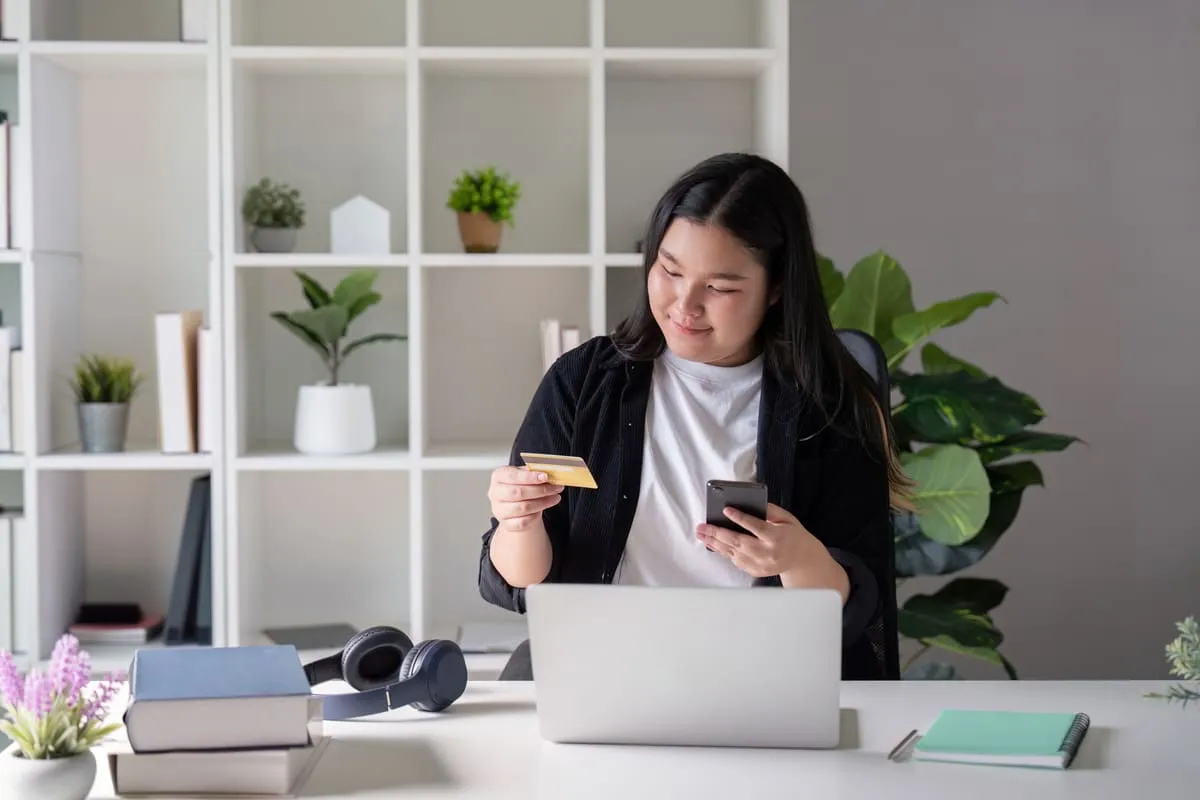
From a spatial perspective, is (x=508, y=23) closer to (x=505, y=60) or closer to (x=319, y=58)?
(x=505, y=60)

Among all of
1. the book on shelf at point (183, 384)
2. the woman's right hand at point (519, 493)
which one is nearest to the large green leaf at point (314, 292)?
the book on shelf at point (183, 384)

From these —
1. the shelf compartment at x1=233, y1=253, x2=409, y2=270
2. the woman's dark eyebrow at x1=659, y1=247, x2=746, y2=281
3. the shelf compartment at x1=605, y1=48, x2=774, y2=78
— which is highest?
the shelf compartment at x1=605, y1=48, x2=774, y2=78

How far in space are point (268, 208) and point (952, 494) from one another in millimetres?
1546

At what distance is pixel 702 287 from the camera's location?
72.9 inches

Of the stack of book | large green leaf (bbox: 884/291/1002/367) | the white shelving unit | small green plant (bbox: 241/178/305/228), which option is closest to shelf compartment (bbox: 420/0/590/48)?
the white shelving unit

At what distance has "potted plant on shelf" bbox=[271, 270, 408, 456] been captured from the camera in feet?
9.29

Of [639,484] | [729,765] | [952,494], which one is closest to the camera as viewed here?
[729,765]

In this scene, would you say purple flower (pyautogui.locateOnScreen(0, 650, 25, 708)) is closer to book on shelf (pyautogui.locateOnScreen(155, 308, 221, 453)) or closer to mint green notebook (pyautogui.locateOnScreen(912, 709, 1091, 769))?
mint green notebook (pyautogui.locateOnScreen(912, 709, 1091, 769))

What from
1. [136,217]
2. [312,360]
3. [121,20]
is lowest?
[312,360]

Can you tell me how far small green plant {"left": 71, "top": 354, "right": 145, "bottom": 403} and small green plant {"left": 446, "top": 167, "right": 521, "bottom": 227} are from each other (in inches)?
31.2

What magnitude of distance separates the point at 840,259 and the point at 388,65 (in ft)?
4.00

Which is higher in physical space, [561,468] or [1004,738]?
[561,468]

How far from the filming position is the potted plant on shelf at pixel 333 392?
9.29 ft

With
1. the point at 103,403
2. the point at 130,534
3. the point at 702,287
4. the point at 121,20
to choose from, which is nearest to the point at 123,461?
the point at 103,403
